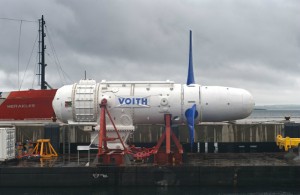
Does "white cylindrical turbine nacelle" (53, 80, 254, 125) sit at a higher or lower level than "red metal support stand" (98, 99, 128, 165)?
higher

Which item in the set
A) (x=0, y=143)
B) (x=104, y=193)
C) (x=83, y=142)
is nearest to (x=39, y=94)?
(x=83, y=142)

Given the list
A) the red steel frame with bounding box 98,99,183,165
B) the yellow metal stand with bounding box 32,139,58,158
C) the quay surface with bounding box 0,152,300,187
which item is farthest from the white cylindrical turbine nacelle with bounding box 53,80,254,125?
the yellow metal stand with bounding box 32,139,58,158

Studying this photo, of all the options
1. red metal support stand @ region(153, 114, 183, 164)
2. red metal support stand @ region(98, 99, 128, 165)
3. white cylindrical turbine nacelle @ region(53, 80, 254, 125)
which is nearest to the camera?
red metal support stand @ region(98, 99, 128, 165)

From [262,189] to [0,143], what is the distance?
16613 mm

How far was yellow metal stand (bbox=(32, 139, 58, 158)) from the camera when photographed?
26469 mm

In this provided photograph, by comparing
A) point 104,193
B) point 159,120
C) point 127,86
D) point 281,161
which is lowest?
point 104,193

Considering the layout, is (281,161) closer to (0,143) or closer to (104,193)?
(104,193)

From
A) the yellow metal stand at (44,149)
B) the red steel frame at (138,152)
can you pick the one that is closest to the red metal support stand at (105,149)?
the red steel frame at (138,152)

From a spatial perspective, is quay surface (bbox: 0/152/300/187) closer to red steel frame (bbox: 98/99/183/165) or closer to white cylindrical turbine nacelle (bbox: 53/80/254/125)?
red steel frame (bbox: 98/99/183/165)

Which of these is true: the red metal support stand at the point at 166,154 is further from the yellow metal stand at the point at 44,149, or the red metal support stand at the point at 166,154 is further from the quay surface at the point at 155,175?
the yellow metal stand at the point at 44,149

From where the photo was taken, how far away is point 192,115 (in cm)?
2283

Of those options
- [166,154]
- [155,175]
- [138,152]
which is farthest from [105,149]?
[166,154]

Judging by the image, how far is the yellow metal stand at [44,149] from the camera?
2647cm

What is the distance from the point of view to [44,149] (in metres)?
27.7
